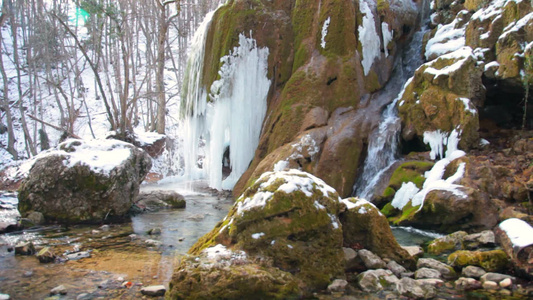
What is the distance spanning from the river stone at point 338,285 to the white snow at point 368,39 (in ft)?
25.9

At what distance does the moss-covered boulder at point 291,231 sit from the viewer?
3.99m

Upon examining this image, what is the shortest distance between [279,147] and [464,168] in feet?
14.6

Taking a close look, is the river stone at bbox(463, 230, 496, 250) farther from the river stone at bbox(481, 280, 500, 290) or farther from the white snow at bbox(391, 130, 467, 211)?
the river stone at bbox(481, 280, 500, 290)

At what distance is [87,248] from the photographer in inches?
224

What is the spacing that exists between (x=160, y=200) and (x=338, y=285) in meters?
6.78

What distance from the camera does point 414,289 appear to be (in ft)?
12.6

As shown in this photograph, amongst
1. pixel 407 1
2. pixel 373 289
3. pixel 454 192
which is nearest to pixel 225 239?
pixel 373 289

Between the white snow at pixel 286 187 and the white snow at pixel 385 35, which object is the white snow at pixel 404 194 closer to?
the white snow at pixel 286 187

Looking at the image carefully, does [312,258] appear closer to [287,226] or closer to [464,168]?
[287,226]

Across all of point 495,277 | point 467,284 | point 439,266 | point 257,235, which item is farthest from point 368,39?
point 257,235

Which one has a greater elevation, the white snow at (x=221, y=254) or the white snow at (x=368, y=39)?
the white snow at (x=368, y=39)

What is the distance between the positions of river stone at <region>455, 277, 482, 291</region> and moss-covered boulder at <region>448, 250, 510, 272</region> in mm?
434

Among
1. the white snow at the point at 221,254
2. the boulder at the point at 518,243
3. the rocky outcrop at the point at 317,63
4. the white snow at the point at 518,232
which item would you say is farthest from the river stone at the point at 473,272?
the rocky outcrop at the point at 317,63

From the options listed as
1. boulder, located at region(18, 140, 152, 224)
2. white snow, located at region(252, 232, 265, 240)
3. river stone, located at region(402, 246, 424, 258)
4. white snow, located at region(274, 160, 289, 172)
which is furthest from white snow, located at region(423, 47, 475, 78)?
boulder, located at region(18, 140, 152, 224)
